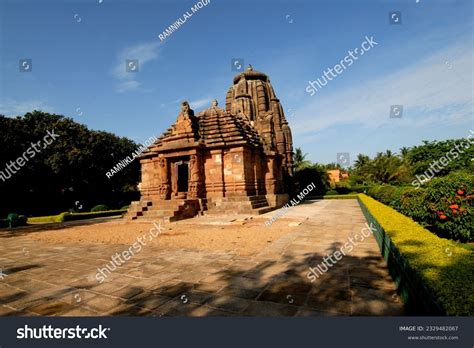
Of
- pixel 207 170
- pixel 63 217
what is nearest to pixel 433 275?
pixel 207 170

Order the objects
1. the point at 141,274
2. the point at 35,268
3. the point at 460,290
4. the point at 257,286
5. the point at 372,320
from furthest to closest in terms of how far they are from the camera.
Result: the point at 35,268 → the point at 141,274 → the point at 257,286 → the point at 372,320 → the point at 460,290

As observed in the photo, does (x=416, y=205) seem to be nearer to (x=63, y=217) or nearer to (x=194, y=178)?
(x=194, y=178)

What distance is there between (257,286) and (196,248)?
10.0 feet

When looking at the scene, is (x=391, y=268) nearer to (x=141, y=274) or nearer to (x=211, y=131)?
(x=141, y=274)

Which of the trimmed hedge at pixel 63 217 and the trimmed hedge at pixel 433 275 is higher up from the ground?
the trimmed hedge at pixel 433 275

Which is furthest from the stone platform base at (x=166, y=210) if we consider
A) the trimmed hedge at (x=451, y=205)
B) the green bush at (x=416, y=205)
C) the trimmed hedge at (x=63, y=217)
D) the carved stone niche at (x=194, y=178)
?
the trimmed hedge at (x=451, y=205)

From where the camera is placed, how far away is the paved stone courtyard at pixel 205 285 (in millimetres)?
3326

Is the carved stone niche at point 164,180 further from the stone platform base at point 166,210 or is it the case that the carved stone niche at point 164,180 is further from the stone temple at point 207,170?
the stone platform base at point 166,210

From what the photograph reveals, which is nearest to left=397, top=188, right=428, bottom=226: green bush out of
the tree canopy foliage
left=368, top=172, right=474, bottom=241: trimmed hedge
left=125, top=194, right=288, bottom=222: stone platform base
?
left=368, top=172, right=474, bottom=241: trimmed hedge

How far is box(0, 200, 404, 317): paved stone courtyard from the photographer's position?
3326 mm

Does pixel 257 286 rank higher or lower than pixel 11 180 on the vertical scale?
lower

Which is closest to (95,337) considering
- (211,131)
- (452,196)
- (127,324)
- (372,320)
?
(127,324)

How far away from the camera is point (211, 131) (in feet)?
55.4

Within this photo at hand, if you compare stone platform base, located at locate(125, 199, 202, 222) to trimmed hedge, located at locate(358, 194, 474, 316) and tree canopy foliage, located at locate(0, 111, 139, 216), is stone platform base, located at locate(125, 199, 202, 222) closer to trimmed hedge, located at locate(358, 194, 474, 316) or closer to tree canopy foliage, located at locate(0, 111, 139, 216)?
trimmed hedge, located at locate(358, 194, 474, 316)
